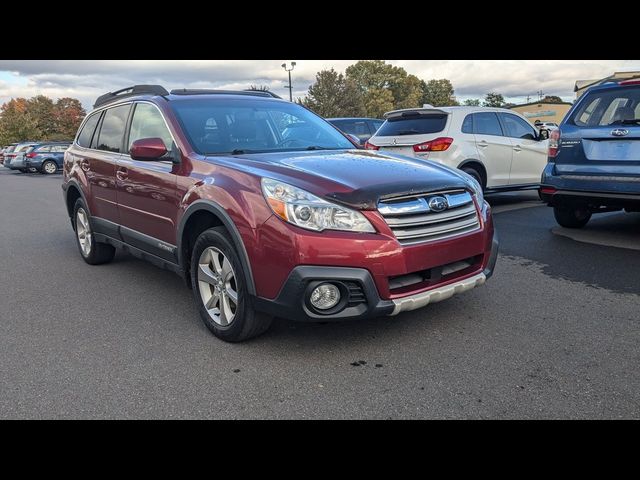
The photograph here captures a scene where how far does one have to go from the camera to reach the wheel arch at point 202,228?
326 centimetres

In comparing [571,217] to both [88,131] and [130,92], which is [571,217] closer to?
[130,92]

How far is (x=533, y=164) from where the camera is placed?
9203 mm

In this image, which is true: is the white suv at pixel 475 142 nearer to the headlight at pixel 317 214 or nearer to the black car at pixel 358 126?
the headlight at pixel 317 214

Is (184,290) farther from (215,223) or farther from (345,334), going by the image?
(345,334)

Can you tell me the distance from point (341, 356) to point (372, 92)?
84.7m

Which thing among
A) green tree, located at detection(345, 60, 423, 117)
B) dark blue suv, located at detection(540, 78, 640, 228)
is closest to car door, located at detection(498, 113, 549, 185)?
dark blue suv, located at detection(540, 78, 640, 228)

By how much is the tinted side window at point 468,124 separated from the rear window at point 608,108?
2.28 meters

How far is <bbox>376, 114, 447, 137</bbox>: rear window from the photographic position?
8.28 metres

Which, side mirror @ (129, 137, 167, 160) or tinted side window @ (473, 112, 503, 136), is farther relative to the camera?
tinted side window @ (473, 112, 503, 136)

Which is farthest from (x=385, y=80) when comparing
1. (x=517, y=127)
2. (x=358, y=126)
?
(x=517, y=127)

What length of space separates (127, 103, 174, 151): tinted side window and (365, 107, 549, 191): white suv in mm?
3994

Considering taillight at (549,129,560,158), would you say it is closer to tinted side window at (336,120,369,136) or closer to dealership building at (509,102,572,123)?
tinted side window at (336,120,369,136)

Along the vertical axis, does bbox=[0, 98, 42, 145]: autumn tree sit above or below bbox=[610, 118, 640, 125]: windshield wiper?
below
